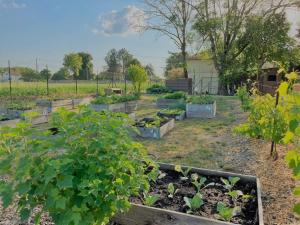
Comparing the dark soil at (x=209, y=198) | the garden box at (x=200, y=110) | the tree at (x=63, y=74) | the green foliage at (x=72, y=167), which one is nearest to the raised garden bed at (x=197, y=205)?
the dark soil at (x=209, y=198)

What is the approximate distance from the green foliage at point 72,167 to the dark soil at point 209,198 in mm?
869

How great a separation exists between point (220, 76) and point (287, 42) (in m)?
5.58

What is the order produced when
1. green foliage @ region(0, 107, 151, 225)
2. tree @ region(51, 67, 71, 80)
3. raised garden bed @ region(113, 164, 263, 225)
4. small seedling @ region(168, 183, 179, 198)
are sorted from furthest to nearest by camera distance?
tree @ region(51, 67, 71, 80), small seedling @ region(168, 183, 179, 198), raised garden bed @ region(113, 164, 263, 225), green foliage @ region(0, 107, 151, 225)

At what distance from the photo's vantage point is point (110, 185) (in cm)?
193

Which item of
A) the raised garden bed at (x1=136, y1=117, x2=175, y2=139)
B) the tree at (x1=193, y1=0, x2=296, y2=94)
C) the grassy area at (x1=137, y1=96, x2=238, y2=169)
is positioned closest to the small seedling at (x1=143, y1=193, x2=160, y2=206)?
the grassy area at (x1=137, y1=96, x2=238, y2=169)

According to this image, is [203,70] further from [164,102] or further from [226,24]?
[164,102]

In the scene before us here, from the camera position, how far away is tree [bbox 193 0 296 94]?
20453mm

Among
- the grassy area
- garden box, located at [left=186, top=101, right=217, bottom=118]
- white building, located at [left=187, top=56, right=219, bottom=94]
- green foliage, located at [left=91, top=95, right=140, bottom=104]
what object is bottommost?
the grassy area

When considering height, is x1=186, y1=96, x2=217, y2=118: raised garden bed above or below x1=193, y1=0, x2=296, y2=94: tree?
below

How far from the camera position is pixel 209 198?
2994mm

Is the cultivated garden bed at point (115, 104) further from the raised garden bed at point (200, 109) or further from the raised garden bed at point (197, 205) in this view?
the raised garden bed at point (197, 205)

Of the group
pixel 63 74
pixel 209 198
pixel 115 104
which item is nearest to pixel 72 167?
pixel 209 198

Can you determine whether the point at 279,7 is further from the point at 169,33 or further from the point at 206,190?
the point at 206,190

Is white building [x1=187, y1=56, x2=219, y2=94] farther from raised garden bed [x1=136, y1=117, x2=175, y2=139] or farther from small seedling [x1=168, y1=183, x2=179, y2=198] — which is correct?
small seedling [x1=168, y1=183, x2=179, y2=198]
